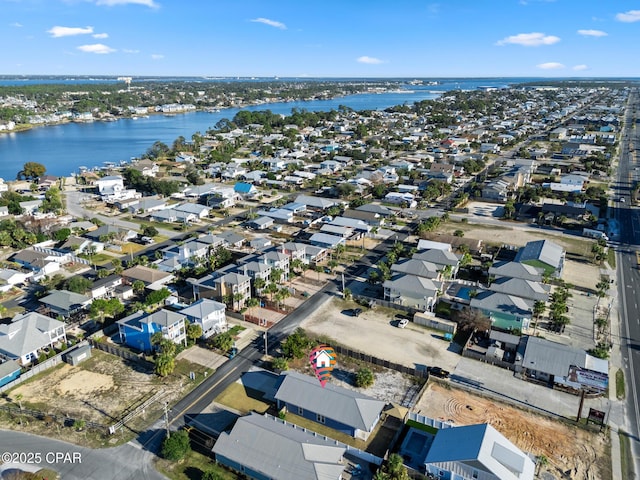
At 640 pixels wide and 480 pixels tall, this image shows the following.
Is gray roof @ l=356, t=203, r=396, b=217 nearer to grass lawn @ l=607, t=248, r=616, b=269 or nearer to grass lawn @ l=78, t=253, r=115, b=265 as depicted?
grass lawn @ l=607, t=248, r=616, b=269

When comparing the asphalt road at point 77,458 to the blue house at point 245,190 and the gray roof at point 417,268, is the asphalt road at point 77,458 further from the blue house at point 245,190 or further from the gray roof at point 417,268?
the blue house at point 245,190

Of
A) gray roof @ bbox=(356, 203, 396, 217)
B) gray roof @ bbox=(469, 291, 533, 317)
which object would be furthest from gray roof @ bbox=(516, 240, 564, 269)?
gray roof @ bbox=(356, 203, 396, 217)

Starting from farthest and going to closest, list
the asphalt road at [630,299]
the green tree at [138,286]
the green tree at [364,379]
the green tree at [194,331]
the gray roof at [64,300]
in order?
the green tree at [138,286]
the gray roof at [64,300]
the green tree at [194,331]
the green tree at [364,379]
the asphalt road at [630,299]

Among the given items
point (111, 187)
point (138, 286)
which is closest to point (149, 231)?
point (138, 286)

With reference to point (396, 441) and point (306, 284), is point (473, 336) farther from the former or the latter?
point (306, 284)

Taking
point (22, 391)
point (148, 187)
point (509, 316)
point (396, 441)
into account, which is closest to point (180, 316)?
point (22, 391)

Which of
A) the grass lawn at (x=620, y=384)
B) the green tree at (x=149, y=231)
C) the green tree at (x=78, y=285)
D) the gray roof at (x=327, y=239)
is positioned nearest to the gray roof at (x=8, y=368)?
the green tree at (x=78, y=285)
